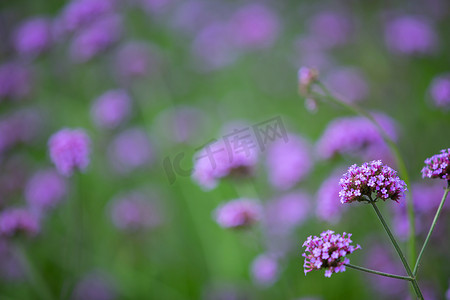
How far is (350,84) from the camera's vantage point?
11.6 ft

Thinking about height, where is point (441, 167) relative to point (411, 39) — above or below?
above

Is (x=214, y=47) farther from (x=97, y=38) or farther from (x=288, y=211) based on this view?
(x=288, y=211)

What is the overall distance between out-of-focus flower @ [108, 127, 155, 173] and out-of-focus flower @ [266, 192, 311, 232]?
1.14 meters

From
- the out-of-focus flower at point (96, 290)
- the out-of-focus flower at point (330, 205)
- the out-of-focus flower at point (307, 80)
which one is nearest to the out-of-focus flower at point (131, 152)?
the out-of-focus flower at point (96, 290)

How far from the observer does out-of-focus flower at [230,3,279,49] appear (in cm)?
423

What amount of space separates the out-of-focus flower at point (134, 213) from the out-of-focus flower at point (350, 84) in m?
1.78

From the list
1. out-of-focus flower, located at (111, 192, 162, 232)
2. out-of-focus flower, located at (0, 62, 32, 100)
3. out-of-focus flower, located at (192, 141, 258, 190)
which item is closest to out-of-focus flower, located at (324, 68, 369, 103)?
out-of-focus flower, located at (192, 141, 258, 190)

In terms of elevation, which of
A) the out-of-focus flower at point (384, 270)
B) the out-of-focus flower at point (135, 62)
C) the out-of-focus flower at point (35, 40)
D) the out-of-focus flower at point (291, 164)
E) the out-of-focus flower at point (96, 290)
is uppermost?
the out-of-focus flower at point (35, 40)

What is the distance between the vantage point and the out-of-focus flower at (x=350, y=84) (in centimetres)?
346

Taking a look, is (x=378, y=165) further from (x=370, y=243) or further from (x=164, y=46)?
(x=164, y=46)

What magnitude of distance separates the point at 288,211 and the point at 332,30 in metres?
2.17

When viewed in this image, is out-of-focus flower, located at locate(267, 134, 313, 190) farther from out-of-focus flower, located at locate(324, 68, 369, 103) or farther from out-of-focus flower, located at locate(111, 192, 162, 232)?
out-of-focus flower, located at locate(111, 192, 162, 232)

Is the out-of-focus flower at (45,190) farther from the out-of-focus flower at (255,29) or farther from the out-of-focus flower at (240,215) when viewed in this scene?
the out-of-focus flower at (255,29)

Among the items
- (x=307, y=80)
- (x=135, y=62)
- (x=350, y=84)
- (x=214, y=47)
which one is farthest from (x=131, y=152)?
(x=307, y=80)
